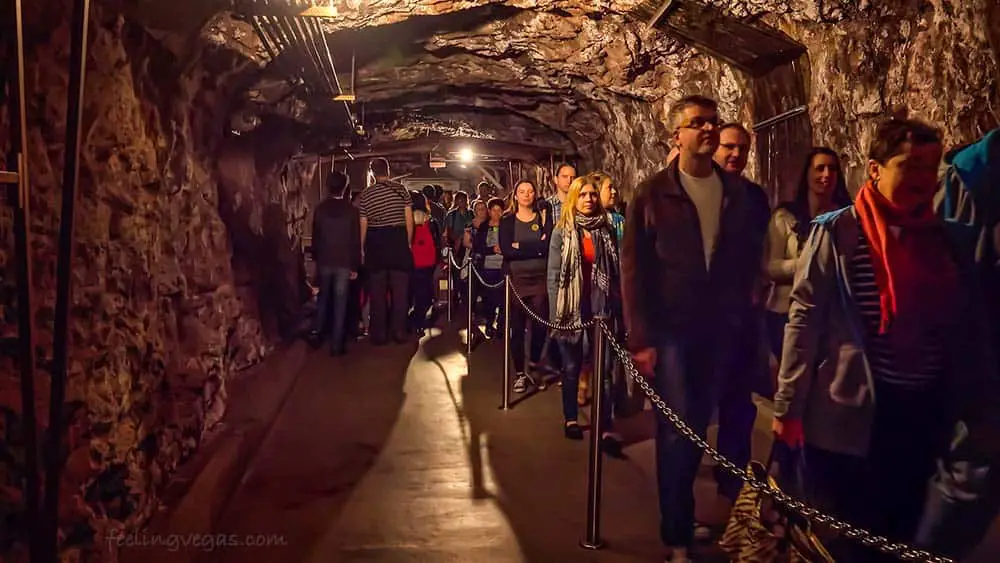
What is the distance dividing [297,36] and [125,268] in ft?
7.42

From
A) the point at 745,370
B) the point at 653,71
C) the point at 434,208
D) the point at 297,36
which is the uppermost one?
the point at 653,71

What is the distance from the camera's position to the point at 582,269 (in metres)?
5.04

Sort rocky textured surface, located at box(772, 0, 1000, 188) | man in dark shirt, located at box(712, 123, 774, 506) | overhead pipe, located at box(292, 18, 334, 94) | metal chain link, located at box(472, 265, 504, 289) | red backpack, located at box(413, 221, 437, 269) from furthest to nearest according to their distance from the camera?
red backpack, located at box(413, 221, 437, 269) < metal chain link, located at box(472, 265, 504, 289) < overhead pipe, located at box(292, 18, 334, 94) < rocky textured surface, located at box(772, 0, 1000, 188) < man in dark shirt, located at box(712, 123, 774, 506)

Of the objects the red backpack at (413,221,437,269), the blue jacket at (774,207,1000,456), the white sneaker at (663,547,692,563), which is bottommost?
the white sneaker at (663,547,692,563)

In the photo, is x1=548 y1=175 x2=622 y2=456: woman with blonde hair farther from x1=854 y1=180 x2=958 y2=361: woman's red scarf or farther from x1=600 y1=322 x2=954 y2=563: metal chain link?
x1=854 y1=180 x2=958 y2=361: woman's red scarf

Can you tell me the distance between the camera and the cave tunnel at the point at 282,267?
304 centimetres

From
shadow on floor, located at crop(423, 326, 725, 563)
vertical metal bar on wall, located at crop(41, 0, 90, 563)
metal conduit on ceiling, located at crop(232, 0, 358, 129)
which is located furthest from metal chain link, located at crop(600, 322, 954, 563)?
metal conduit on ceiling, located at crop(232, 0, 358, 129)

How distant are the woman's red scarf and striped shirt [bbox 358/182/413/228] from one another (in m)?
6.44

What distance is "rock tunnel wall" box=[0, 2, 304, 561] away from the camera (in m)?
3.02

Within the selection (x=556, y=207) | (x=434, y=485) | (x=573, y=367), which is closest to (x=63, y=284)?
(x=434, y=485)

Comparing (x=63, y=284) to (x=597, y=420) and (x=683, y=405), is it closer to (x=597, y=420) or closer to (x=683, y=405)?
(x=597, y=420)

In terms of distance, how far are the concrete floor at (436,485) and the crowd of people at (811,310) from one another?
0.36 m

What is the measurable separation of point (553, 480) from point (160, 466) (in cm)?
210

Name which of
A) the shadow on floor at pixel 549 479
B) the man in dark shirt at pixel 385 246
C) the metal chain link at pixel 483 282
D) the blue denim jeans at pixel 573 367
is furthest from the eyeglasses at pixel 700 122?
the man in dark shirt at pixel 385 246
